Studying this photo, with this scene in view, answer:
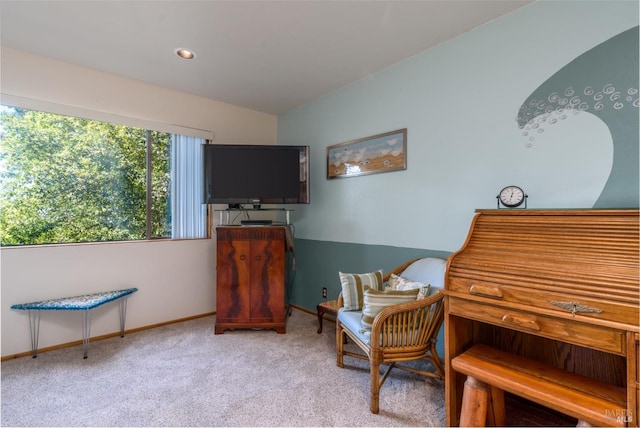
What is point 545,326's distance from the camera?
4.32ft

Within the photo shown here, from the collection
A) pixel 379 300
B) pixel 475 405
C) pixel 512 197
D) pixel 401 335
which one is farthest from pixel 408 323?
pixel 512 197

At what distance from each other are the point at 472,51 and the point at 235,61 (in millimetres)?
1958

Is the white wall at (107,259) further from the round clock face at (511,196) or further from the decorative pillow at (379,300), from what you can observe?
the round clock face at (511,196)

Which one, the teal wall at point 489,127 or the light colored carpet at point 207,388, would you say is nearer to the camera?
the teal wall at point 489,127

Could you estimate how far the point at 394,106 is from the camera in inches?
107

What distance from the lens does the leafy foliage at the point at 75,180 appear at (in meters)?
2.54

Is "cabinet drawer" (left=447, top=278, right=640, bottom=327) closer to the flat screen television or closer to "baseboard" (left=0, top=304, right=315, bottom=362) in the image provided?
the flat screen television

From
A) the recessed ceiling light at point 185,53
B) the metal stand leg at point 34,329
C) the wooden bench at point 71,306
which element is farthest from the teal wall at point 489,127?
the metal stand leg at point 34,329

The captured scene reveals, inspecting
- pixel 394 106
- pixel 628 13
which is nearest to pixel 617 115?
pixel 628 13

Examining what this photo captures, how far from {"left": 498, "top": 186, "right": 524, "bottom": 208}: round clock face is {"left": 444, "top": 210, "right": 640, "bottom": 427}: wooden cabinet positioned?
328mm

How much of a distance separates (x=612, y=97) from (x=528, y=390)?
→ 1626mm

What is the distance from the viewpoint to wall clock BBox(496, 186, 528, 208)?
1.90 metres

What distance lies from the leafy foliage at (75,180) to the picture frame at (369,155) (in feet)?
6.29

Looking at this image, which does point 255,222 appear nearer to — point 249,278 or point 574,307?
point 249,278
